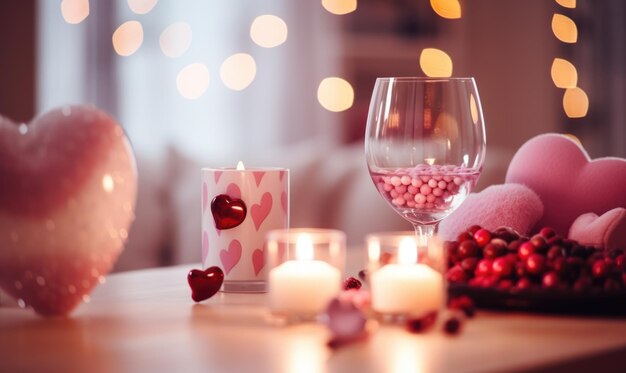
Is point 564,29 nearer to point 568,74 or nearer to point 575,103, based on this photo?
point 568,74

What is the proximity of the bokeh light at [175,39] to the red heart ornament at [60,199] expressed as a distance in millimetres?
2568

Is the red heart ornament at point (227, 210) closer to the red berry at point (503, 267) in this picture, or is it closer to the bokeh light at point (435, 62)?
the red berry at point (503, 267)

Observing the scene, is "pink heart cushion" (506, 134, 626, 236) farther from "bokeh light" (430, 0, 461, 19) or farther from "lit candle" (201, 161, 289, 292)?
"bokeh light" (430, 0, 461, 19)

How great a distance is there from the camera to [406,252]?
784mm

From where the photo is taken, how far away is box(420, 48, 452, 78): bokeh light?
434 centimetres

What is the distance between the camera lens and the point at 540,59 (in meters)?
4.67

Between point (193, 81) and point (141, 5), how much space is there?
344mm

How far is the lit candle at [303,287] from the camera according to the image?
0.77 meters

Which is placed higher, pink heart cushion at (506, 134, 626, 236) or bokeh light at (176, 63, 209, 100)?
bokeh light at (176, 63, 209, 100)

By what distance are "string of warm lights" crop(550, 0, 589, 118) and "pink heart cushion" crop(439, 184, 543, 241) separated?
361 cm

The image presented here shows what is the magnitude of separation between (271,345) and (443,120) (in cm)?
39

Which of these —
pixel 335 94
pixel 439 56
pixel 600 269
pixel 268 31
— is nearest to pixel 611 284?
pixel 600 269

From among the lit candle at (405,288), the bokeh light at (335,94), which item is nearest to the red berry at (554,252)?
the lit candle at (405,288)

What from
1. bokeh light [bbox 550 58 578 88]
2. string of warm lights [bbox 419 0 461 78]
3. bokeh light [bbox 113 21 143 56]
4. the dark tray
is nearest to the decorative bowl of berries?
the dark tray
